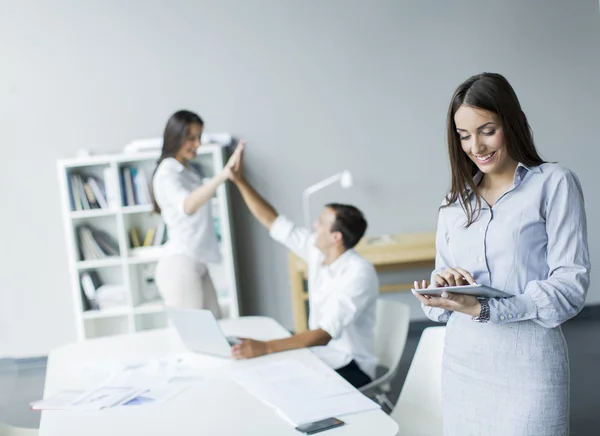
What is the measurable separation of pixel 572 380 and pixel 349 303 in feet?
6.13

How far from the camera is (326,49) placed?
541cm

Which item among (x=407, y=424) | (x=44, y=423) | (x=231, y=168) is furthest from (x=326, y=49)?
(x=44, y=423)

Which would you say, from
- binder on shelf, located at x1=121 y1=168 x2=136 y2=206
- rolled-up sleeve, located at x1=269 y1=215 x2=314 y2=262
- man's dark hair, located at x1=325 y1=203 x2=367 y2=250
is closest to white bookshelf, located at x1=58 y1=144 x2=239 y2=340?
binder on shelf, located at x1=121 y1=168 x2=136 y2=206

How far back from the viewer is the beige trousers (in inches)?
141

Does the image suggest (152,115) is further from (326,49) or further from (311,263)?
(311,263)

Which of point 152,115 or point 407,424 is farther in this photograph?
point 152,115

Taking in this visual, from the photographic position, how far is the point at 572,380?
13.4 ft

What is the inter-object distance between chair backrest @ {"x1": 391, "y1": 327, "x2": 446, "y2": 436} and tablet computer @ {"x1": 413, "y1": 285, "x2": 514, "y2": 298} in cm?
89

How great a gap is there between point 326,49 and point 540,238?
394 centimetres

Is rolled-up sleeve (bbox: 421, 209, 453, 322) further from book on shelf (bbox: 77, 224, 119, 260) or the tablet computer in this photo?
book on shelf (bbox: 77, 224, 119, 260)

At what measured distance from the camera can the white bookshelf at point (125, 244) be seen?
5.11 m

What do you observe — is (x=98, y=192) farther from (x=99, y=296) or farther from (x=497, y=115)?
(x=497, y=115)

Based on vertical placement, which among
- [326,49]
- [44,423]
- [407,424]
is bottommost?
[407,424]

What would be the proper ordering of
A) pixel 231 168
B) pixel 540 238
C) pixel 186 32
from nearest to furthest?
pixel 540 238 < pixel 231 168 < pixel 186 32
